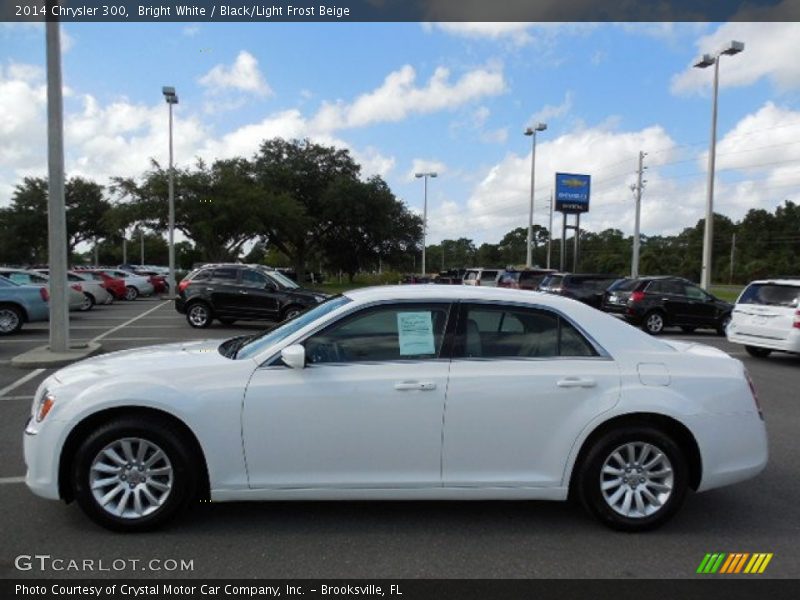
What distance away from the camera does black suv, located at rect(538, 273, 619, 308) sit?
21797mm

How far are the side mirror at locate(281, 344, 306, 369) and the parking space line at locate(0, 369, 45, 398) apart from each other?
19.8 feet

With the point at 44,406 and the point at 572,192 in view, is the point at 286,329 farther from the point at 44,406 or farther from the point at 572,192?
the point at 572,192

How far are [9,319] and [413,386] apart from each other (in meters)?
14.3

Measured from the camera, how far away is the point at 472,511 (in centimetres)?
446

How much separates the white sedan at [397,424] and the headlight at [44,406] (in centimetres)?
2

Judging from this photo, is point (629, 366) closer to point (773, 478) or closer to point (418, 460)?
point (418, 460)

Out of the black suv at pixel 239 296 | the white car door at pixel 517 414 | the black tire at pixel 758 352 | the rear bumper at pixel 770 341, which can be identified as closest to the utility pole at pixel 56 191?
the black suv at pixel 239 296

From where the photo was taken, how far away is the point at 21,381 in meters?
9.13

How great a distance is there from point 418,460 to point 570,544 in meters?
1.06

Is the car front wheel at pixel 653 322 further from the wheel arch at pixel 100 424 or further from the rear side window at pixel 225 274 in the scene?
the wheel arch at pixel 100 424

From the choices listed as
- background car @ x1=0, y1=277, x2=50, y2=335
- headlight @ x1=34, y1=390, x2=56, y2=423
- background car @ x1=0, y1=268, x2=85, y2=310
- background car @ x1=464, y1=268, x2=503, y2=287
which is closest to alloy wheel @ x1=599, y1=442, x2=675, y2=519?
headlight @ x1=34, y1=390, x2=56, y2=423

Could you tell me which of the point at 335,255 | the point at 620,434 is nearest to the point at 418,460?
the point at 620,434

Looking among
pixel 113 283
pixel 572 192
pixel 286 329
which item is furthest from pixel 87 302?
pixel 572 192

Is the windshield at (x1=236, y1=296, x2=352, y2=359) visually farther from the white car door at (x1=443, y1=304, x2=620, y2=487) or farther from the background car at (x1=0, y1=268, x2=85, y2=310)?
the background car at (x1=0, y1=268, x2=85, y2=310)
